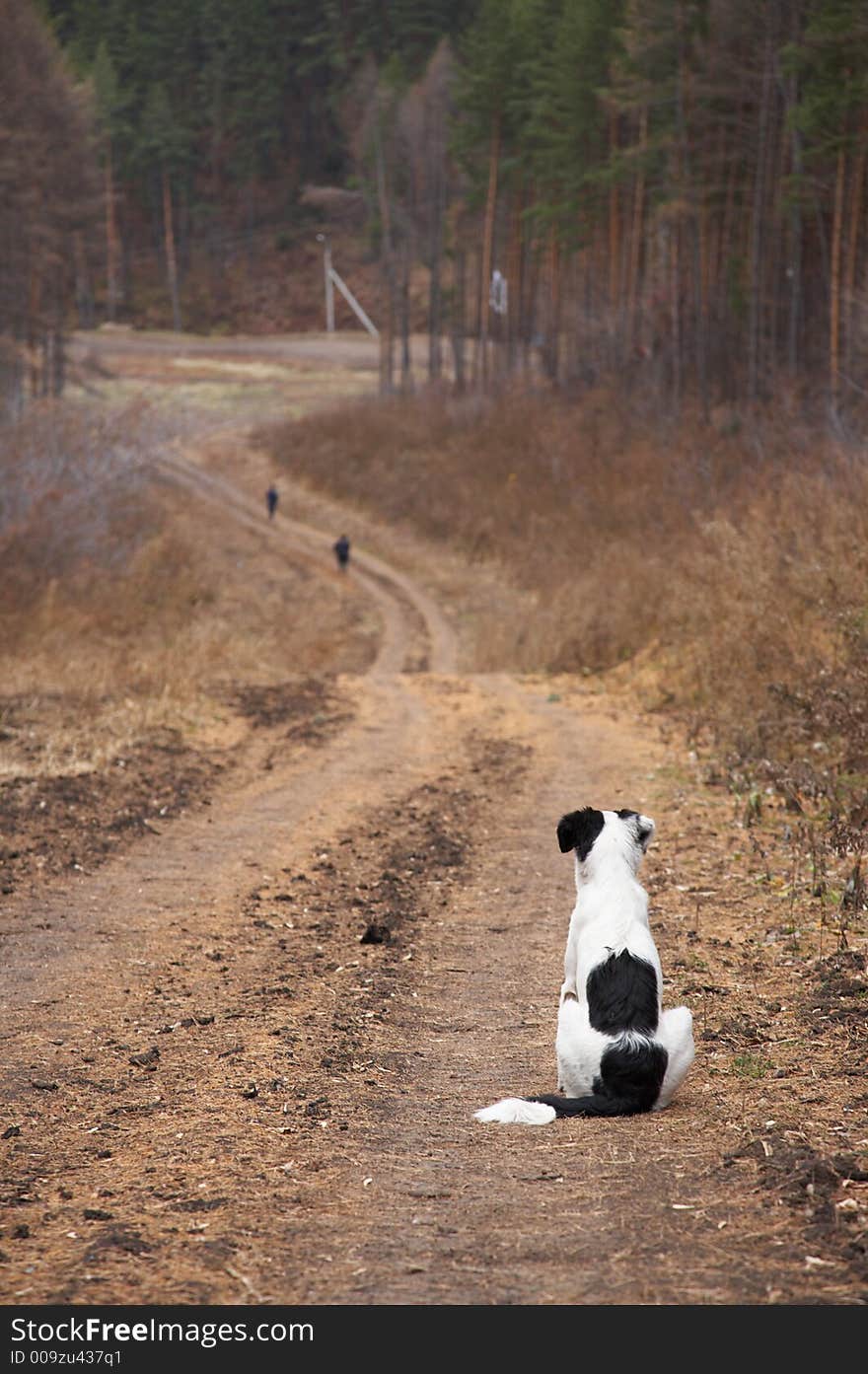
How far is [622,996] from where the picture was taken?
5441mm

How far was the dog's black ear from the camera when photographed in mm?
6219

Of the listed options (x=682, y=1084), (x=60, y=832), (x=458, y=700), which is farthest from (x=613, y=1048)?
(x=458, y=700)

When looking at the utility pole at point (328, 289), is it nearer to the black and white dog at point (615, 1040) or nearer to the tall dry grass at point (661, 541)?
the tall dry grass at point (661, 541)

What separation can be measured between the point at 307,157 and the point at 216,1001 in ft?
317

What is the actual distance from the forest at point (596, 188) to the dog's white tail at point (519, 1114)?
22.0 meters

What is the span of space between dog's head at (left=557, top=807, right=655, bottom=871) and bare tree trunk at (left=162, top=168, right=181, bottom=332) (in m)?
87.4

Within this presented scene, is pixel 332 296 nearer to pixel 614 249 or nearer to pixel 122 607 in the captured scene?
pixel 614 249

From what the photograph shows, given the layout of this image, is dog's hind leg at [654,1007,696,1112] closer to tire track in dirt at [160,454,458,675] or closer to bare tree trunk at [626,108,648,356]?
tire track in dirt at [160,454,458,675]

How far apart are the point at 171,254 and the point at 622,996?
89.5 m

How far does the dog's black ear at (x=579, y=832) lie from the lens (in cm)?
622

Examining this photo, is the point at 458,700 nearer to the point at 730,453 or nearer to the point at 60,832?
the point at 60,832

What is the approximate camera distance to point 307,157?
95.0m

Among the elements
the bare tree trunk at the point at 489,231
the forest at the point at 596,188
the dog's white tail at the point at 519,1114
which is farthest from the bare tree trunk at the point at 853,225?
the dog's white tail at the point at 519,1114

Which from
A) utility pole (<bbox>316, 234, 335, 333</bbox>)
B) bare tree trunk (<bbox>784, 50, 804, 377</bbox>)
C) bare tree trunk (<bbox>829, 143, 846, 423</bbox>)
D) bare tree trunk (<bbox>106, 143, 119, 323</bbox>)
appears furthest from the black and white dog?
utility pole (<bbox>316, 234, 335, 333</bbox>)
